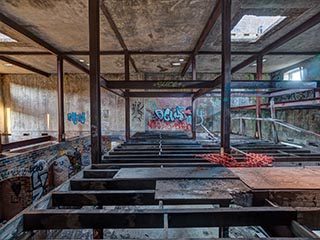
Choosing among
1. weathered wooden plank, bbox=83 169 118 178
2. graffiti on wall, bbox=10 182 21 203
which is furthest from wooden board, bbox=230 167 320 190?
graffiti on wall, bbox=10 182 21 203

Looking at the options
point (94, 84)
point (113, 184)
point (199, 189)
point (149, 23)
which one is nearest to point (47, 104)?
point (149, 23)

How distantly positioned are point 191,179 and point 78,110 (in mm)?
9661

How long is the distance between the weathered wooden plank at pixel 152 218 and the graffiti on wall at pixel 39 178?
5.32 m

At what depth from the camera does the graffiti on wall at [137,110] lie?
418 inches

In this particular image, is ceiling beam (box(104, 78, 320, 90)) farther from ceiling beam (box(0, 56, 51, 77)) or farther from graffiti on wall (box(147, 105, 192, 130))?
graffiti on wall (box(147, 105, 192, 130))

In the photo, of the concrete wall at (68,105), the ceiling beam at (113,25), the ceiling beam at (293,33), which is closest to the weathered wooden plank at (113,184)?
the ceiling beam at (113,25)

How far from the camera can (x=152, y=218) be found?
1313 millimetres

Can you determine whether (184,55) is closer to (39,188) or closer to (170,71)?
(170,71)

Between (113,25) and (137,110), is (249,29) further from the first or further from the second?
(137,110)

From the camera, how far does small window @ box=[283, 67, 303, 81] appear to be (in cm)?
848

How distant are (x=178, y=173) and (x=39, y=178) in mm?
5636

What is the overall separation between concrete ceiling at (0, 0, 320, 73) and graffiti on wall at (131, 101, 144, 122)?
3.44 meters

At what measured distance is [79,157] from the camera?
342 inches

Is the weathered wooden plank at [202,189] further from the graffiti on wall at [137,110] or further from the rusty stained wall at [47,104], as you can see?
the rusty stained wall at [47,104]
